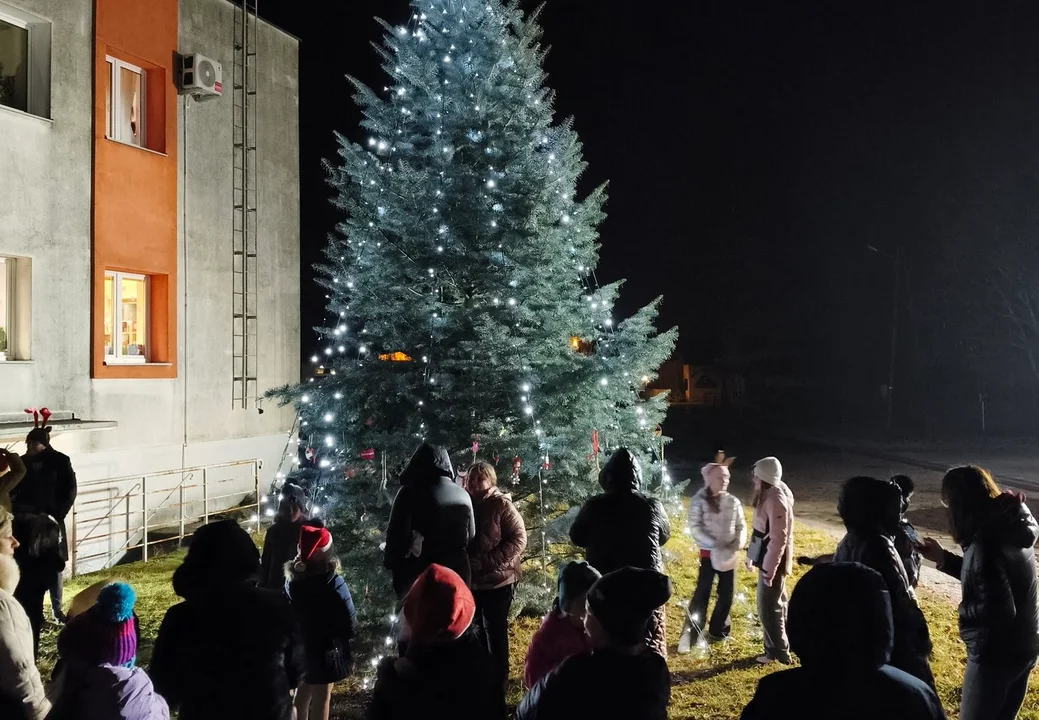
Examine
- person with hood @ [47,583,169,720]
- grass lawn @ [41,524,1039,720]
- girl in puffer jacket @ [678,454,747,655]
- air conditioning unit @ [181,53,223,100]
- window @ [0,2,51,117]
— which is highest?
air conditioning unit @ [181,53,223,100]

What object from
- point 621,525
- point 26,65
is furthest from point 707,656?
point 26,65

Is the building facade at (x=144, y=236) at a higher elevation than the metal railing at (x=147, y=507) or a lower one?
higher

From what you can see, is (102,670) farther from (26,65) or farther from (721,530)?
(26,65)

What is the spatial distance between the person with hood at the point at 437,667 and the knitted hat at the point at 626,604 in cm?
52

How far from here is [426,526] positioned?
491cm

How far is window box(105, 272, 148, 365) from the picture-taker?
1158 cm

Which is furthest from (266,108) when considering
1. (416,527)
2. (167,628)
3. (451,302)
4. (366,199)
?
(167,628)

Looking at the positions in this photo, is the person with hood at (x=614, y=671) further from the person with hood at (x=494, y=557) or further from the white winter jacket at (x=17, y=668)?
the person with hood at (x=494, y=557)

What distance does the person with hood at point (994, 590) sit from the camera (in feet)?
12.2

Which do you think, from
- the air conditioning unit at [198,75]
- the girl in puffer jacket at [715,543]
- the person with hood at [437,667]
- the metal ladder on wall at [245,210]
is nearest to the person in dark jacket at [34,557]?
the person with hood at [437,667]

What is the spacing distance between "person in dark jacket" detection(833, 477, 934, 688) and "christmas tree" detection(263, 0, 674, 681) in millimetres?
3790

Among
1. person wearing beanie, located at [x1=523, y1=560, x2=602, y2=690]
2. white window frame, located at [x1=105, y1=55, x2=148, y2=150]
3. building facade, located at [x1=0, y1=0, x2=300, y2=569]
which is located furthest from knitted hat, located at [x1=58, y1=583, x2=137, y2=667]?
white window frame, located at [x1=105, y1=55, x2=148, y2=150]

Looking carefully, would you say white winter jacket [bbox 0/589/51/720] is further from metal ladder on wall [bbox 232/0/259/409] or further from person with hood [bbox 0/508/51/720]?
metal ladder on wall [bbox 232/0/259/409]

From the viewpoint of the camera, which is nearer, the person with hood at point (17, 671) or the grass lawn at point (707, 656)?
the person with hood at point (17, 671)
